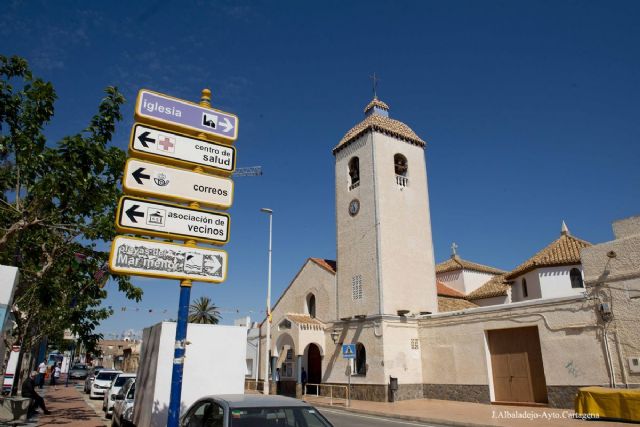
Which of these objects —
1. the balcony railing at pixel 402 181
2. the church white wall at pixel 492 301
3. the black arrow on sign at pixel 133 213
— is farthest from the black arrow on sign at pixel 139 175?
the church white wall at pixel 492 301

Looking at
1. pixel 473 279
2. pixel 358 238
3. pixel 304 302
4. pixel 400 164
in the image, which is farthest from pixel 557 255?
pixel 304 302

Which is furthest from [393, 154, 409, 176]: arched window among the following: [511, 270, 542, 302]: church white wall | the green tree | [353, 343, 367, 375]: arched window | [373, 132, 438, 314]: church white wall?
the green tree

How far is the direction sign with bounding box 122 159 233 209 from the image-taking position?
19.3 feet

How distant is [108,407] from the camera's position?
56.4 feet

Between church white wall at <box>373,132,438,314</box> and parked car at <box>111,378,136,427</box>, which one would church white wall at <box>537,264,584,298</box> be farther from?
parked car at <box>111,378,136,427</box>

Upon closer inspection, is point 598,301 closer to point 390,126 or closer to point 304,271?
point 390,126

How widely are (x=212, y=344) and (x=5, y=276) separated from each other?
459 centimetres

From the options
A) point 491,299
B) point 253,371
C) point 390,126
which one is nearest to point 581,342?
point 491,299

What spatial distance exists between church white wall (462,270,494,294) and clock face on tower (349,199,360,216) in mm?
12849

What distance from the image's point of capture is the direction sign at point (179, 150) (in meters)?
6.09

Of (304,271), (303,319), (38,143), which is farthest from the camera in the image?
(304,271)

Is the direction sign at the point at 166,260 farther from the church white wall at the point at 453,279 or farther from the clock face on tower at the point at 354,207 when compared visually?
the church white wall at the point at 453,279

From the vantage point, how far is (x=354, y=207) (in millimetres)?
27781

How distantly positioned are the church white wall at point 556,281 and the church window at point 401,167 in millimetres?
9730
